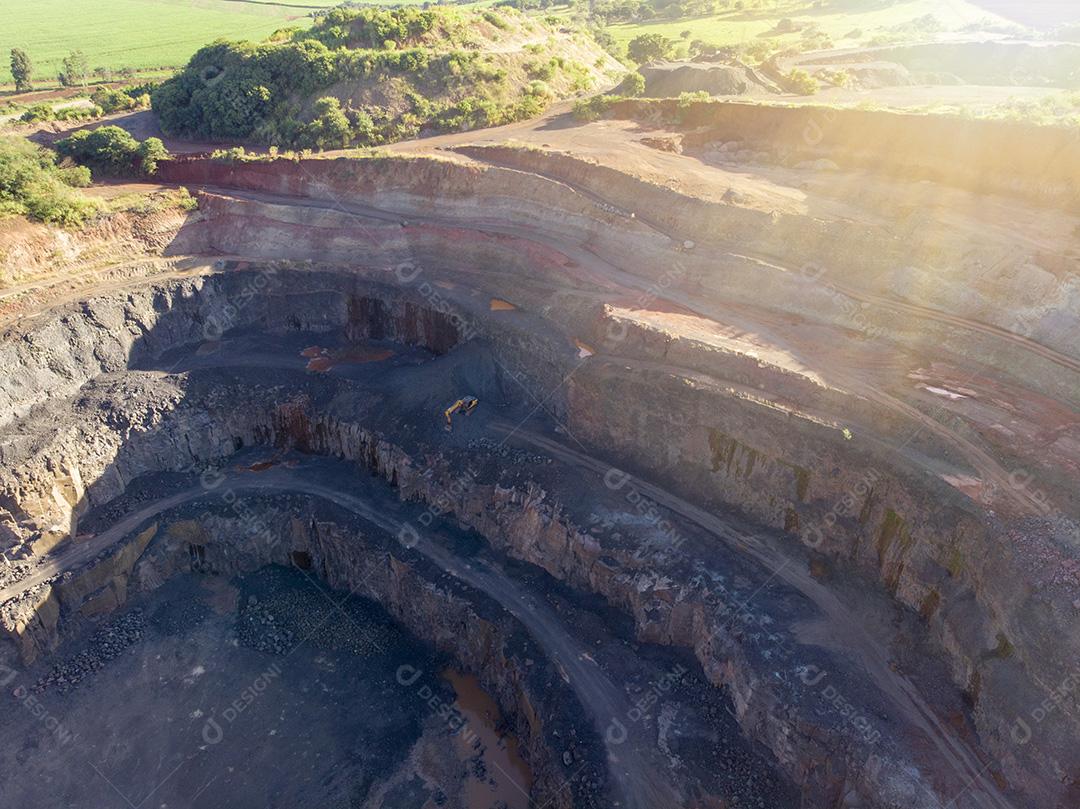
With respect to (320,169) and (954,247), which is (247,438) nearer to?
(320,169)

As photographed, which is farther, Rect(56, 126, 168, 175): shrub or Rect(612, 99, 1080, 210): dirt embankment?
Rect(56, 126, 168, 175): shrub

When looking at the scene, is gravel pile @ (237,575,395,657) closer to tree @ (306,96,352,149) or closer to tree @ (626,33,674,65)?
tree @ (306,96,352,149)

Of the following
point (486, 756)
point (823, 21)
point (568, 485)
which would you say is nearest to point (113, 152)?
point (568, 485)

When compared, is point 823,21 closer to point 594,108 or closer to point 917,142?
point 594,108

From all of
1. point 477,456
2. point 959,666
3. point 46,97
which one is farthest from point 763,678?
point 46,97

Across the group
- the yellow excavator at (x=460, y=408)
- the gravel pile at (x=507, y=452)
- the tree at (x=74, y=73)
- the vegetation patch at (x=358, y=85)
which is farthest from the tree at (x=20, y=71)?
the gravel pile at (x=507, y=452)

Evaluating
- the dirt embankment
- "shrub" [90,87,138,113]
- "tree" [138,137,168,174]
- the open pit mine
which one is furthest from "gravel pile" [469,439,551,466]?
"shrub" [90,87,138,113]
